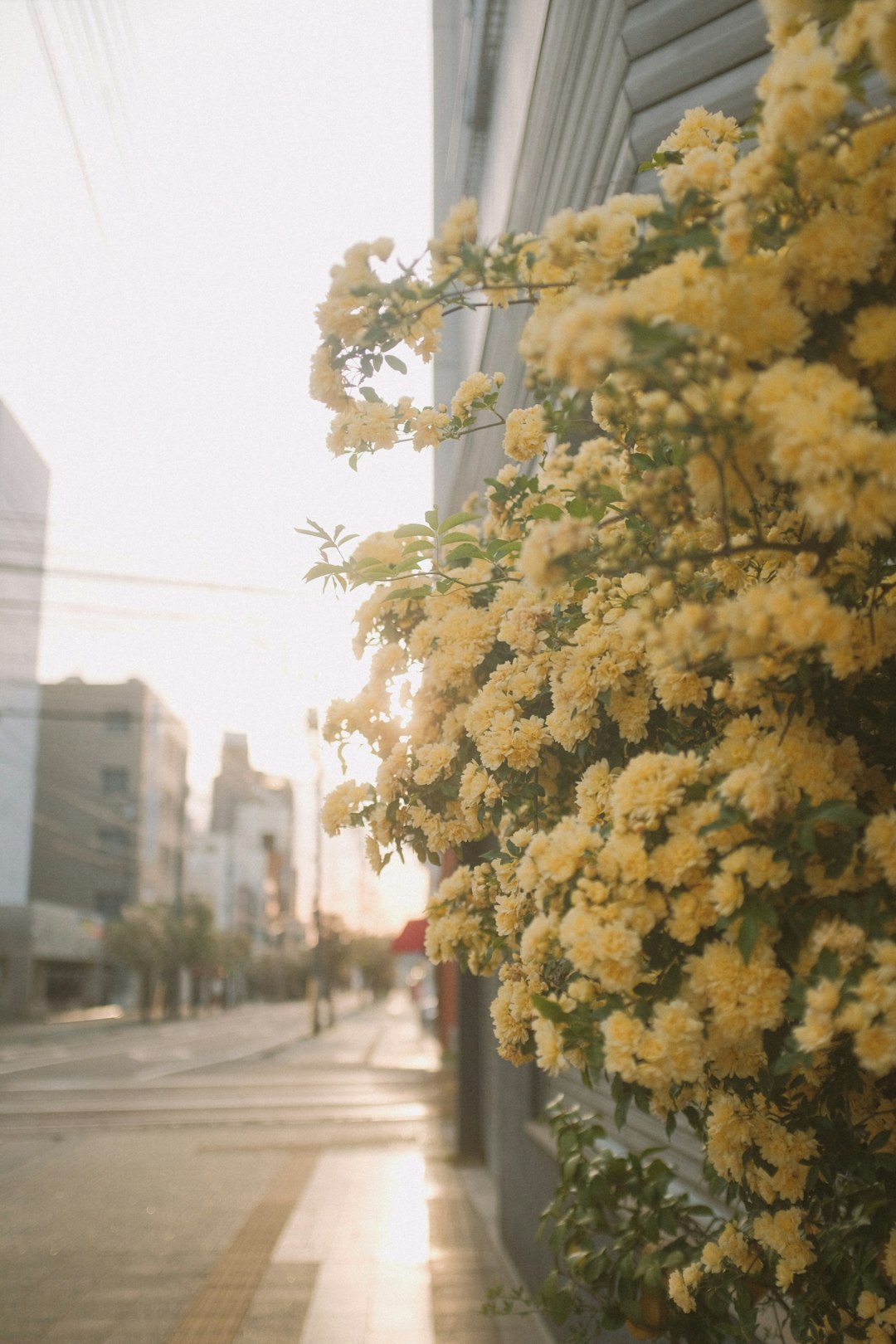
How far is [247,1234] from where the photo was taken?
664cm

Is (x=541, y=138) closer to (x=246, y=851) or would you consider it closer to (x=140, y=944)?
(x=140, y=944)

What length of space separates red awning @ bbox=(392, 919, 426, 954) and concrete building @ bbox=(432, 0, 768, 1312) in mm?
10048

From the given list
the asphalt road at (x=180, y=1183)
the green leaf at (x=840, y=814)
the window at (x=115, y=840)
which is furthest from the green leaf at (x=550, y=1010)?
the window at (x=115, y=840)

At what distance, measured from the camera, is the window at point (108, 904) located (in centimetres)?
4972

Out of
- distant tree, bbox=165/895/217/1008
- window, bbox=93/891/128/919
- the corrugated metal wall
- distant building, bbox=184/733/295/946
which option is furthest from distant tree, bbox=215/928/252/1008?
the corrugated metal wall

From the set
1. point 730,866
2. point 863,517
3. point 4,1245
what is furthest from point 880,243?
point 4,1245

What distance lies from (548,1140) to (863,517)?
15.0 feet

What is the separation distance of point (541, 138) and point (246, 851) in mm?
87694

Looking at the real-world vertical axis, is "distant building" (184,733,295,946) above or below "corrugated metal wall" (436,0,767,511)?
above

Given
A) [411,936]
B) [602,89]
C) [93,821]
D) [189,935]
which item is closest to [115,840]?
[93,821]

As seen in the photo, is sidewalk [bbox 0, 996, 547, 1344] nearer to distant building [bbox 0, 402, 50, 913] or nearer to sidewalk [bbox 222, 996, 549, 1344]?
sidewalk [bbox 222, 996, 549, 1344]

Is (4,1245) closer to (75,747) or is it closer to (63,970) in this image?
(63,970)

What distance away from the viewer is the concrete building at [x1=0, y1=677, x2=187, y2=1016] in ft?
148

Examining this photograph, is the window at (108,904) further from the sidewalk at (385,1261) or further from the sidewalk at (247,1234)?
the sidewalk at (385,1261)
